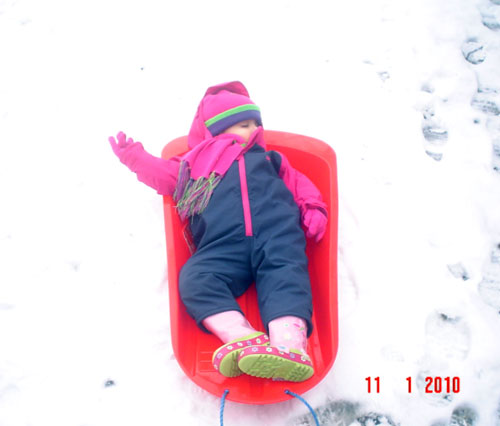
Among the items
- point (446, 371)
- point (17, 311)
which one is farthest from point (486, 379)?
point (17, 311)

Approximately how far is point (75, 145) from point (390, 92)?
150 cm

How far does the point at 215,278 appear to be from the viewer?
133cm

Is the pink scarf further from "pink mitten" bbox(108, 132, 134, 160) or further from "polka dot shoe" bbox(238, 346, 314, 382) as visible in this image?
"polka dot shoe" bbox(238, 346, 314, 382)

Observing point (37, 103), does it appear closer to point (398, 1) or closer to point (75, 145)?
point (75, 145)

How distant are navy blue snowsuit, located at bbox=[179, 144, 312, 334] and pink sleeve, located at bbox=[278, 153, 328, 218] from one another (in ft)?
0.14

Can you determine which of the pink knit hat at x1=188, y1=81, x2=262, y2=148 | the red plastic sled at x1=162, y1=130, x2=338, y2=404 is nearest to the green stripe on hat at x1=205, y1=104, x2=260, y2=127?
the pink knit hat at x1=188, y1=81, x2=262, y2=148

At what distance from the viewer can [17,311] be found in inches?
57.7

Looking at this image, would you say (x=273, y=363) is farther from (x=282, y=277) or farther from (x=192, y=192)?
(x=192, y=192)

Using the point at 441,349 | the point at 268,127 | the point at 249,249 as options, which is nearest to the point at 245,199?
the point at 249,249

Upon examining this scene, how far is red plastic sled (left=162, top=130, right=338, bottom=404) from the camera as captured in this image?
123 cm

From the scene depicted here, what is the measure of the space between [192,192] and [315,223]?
424 mm

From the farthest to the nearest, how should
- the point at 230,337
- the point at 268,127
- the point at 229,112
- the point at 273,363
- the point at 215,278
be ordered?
the point at 268,127
the point at 229,112
the point at 215,278
the point at 230,337
the point at 273,363
